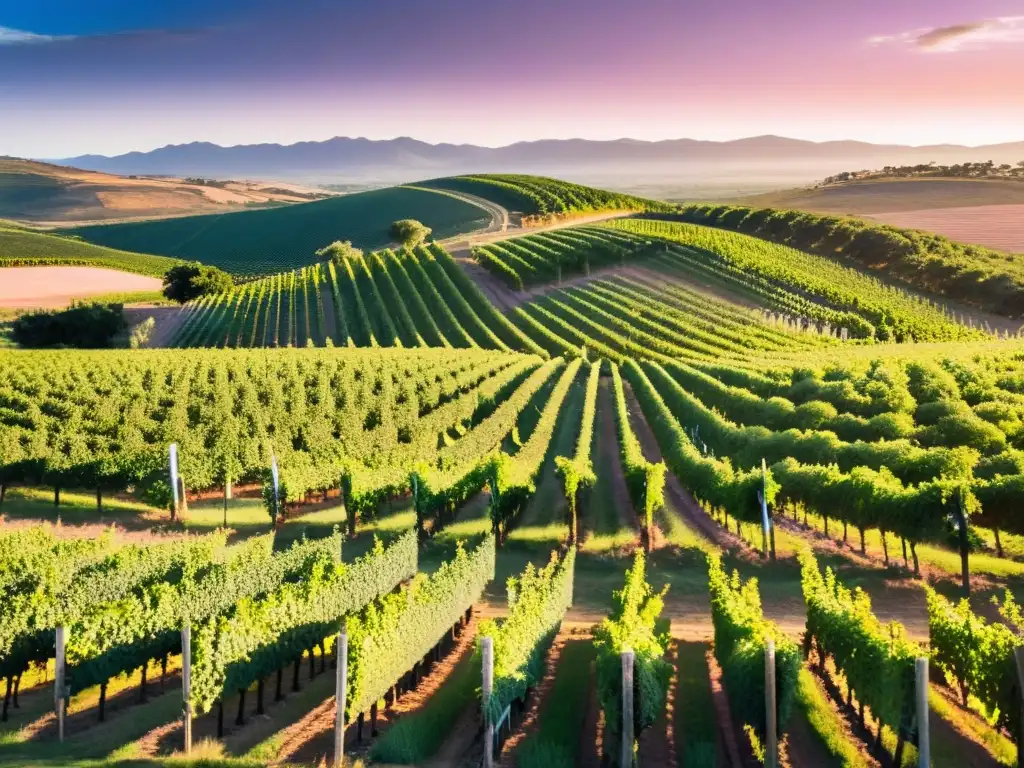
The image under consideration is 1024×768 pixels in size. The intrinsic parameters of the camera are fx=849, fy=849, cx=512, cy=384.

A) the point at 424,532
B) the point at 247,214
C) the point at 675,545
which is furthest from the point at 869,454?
the point at 247,214

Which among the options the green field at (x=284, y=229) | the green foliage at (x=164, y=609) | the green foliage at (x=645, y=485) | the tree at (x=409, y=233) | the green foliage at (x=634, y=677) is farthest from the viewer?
the green field at (x=284, y=229)

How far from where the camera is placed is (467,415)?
133 ft

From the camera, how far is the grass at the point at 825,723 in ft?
42.9

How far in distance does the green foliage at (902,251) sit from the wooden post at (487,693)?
254 ft

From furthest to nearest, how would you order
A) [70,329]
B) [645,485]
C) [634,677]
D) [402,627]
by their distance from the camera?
[70,329] < [645,485] < [402,627] < [634,677]

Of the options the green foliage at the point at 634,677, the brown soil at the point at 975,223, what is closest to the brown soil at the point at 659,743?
the green foliage at the point at 634,677

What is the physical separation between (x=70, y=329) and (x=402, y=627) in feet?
194

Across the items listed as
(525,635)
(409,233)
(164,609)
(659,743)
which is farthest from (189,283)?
(659,743)

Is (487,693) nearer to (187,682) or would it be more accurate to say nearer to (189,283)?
(187,682)

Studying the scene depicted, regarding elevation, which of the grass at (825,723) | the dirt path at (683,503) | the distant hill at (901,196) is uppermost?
the distant hill at (901,196)

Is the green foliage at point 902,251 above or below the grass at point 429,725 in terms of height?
above

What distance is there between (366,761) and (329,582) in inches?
211

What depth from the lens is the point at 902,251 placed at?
9069 cm

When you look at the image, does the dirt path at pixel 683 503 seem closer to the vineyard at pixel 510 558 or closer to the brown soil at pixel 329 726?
the vineyard at pixel 510 558
